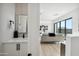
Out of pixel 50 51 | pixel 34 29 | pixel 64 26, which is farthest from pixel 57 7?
pixel 50 51

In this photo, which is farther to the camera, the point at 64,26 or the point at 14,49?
the point at 64,26

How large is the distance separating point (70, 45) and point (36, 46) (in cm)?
77

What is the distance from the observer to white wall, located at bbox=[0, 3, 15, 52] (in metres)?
1.54

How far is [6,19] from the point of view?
170 centimetres

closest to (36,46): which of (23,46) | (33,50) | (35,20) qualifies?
(33,50)

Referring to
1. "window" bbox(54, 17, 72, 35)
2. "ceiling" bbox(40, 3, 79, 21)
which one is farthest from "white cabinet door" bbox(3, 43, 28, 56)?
"window" bbox(54, 17, 72, 35)

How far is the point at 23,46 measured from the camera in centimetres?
163

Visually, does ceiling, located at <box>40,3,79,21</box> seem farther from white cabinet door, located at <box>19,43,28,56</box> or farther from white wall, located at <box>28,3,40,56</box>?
Result: white cabinet door, located at <box>19,43,28,56</box>

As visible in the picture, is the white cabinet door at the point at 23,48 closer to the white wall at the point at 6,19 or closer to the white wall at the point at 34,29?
the white wall at the point at 34,29

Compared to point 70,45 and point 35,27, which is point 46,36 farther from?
point 35,27

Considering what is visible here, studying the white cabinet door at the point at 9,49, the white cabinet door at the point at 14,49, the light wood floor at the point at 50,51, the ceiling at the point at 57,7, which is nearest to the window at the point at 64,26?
the ceiling at the point at 57,7

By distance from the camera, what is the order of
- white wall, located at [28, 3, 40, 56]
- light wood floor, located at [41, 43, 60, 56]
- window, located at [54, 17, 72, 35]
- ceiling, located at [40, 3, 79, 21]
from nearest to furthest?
white wall, located at [28, 3, 40, 56], ceiling, located at [40, 3, 79, 21], window, located at [54, 17, 72, 35], light wood floor, located at [41, 43, 60, 56]

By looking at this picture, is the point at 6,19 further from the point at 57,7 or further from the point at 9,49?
the point at 57,7

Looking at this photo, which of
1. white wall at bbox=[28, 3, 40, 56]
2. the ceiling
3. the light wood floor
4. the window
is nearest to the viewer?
white wall at bbox=[28, 3, 40, 56]
